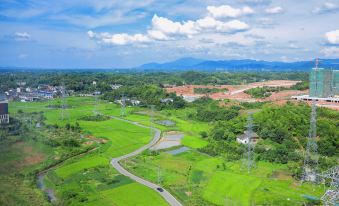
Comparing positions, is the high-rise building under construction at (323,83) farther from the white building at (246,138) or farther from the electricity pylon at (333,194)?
the electricity pylon at (333,194)

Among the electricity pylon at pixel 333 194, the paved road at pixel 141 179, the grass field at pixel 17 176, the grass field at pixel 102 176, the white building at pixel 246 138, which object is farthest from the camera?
the white building at pixel 246 138

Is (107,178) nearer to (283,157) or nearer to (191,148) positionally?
(191,148)

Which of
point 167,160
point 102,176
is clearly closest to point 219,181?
point 167,160

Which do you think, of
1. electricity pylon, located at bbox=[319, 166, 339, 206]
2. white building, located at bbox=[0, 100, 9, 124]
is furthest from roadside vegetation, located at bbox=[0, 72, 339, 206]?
electricity pylon, located at bbox=[319, 166, 339, 206]

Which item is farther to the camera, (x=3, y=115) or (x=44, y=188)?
(x=3, y=115)

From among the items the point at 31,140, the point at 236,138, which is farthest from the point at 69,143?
the point at 236,138

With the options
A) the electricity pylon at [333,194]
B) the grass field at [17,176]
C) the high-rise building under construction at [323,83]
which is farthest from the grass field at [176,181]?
the high-rise building under construction at [323,83]

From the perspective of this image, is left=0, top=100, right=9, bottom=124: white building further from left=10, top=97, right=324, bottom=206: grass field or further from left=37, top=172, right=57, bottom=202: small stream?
left=37, top=172, right=57, bottom=202: small stream

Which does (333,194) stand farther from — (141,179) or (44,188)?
(44,188)

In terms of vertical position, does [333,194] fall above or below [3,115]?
below
